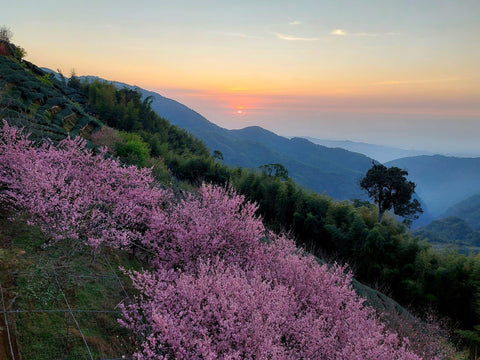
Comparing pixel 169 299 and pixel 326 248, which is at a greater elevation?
pixel 169 299

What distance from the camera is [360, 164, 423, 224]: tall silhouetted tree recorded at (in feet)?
95.4

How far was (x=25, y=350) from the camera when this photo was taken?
3635mm

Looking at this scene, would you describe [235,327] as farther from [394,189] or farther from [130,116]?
[130,116]

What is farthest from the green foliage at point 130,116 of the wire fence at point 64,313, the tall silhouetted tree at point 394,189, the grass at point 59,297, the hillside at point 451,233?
the hillside at point 451,233

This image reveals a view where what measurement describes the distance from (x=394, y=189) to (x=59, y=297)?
30.6 meters

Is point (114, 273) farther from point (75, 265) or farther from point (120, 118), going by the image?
point (120, 118)

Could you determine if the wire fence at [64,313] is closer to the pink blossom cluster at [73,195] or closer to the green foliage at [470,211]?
the pink blossom cluster at [73,195]

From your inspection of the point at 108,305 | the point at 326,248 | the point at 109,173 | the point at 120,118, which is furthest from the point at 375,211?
the point at 120,118

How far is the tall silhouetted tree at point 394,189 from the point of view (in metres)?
29.1

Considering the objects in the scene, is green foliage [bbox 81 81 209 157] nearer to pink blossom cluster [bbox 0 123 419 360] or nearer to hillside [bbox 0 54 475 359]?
hillside [bbox 0 54 475 359]

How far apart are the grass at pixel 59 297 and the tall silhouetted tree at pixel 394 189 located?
2809 cm

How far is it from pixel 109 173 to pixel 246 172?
11.3 m

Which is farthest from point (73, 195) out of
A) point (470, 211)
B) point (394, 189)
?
point (470, 211)

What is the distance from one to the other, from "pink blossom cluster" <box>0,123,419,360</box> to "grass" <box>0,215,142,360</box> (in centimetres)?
36
